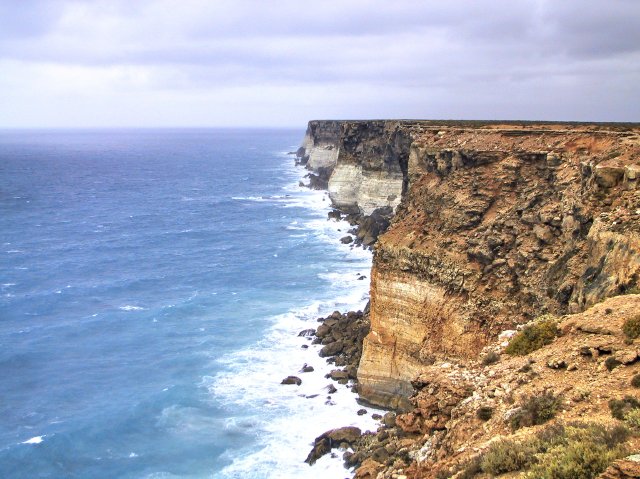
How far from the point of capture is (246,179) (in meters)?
151

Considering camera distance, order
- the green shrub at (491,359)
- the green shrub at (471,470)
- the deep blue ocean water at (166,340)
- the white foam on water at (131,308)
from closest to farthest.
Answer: the green shrub at (471,470), the green shrub at (491,359), the deep blue ocean water at (166,340), the white foam on water at (131,308)

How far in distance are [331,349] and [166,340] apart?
1377 centimetres

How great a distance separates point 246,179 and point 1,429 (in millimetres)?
118642

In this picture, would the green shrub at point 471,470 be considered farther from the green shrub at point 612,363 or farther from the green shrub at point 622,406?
the green shrub at point 612,363

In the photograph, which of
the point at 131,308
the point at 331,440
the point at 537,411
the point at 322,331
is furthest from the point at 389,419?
the point at 131,308

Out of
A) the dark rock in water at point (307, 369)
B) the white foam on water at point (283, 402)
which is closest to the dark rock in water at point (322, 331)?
the white foam on water at point (283, 402)

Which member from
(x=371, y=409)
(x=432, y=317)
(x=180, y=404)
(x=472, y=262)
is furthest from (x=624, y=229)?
(x=180, y=404)

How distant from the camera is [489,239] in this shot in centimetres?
3092

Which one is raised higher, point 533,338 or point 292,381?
point 533,338

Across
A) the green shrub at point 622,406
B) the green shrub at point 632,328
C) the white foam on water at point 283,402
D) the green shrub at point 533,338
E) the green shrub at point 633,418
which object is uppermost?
the green shrub at point 632,328

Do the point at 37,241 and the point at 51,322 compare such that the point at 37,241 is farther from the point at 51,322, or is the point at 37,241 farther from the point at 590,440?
the point at 590,440

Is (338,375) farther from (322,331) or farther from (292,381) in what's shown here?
(322,331)

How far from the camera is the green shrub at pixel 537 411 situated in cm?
1259

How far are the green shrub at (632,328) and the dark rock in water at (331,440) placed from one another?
20197mm
